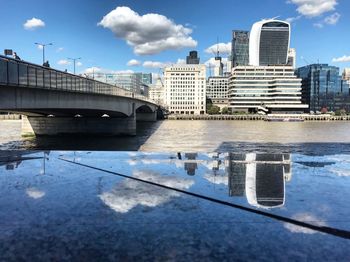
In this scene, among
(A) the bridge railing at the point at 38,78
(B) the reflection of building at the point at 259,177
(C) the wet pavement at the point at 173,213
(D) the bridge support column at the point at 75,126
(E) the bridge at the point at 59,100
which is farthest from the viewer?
(D) the bridge support column at the point at 75,126

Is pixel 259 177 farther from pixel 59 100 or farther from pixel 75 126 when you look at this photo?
pixel 75 126

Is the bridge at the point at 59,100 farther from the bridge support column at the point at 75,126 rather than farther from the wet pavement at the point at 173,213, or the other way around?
the wet pavement at the point at 173,213

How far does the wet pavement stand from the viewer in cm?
392

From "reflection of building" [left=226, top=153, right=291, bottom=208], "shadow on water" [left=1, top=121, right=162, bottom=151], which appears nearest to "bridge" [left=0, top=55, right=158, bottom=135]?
"shadow on water" [left=1, top=121, right=162, bottom=151]

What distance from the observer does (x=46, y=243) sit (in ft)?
13.4

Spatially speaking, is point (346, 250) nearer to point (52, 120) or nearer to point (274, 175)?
point (274, 175)

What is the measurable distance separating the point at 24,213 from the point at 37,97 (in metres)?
27.4

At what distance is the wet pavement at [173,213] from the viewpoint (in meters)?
3.92

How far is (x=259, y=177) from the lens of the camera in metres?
7.83

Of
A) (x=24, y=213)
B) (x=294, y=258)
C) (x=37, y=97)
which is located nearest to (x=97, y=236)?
(x=24, y=213)

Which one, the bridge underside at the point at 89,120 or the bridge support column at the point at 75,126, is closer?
the bridge underside at the point at 89,120

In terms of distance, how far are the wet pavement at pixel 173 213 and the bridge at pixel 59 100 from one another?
18385 mm

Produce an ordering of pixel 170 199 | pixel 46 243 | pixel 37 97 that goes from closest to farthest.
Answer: pixel 46 243
pixel 170 199
pixel 37 97

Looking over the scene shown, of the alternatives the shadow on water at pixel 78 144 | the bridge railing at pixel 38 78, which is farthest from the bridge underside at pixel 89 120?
the bridge railing at pixel 38 78
